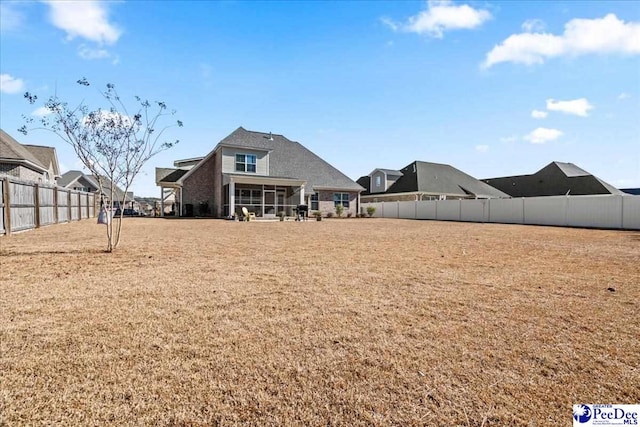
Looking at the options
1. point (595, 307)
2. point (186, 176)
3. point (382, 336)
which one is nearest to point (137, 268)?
point (382, 336)

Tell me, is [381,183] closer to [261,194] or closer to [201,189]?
[261,194]

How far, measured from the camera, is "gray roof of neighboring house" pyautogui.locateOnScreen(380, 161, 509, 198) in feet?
114

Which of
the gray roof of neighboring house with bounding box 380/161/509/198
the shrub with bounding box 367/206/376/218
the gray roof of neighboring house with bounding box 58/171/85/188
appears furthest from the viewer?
the gray roof of neighboring house with bounding box 58/171/85/188

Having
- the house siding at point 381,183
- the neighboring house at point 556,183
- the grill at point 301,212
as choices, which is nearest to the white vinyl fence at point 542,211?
the house siding at point 381,183

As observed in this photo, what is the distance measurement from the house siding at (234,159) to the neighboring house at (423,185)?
52.4ft

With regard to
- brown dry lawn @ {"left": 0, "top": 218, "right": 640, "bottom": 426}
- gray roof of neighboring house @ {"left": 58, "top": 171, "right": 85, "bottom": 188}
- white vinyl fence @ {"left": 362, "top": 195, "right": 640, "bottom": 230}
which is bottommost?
brown dry lawn @ {"left": 0, "top": 218, "right": 640, "bottom": 426}

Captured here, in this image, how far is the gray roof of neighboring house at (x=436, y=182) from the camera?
34.8 metres

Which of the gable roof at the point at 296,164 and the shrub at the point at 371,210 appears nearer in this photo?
the gable roof at the point at 296,164

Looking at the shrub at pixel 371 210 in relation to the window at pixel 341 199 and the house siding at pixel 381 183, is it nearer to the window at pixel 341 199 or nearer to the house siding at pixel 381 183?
the window at pixel 341 199

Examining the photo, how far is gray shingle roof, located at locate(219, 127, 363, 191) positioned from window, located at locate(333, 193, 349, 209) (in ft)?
2.99

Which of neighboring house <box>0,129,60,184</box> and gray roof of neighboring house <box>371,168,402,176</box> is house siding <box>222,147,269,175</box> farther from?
gray roof of neighboring house <box>371,168,402,176</box>

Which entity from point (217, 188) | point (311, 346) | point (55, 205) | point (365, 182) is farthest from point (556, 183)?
point (55, 205)

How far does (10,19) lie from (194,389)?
12.1 m

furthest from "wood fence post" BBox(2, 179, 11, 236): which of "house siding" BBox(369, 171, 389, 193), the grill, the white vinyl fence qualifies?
"house siding" BBox(369, 171, 389, 193)
